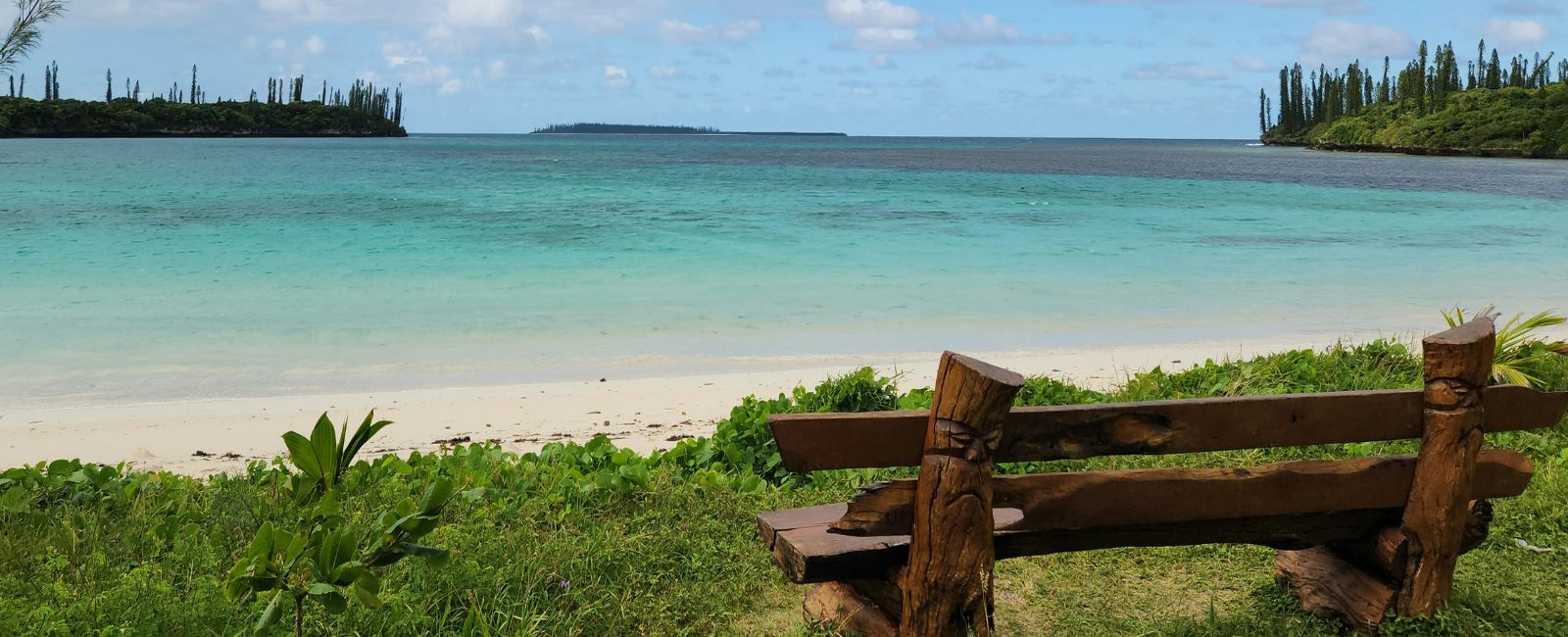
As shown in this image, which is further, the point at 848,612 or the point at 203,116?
the point at 203,116

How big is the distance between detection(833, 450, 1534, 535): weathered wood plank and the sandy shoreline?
4245mm

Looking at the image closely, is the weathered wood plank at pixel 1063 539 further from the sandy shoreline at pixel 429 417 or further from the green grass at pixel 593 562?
the sandy shoreline at pixel 429 417

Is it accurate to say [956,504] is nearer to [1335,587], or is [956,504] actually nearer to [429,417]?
[1335,587]

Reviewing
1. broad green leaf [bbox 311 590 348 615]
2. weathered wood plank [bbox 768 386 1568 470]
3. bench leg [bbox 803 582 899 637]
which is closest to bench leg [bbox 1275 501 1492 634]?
weathered wood plank [bbox 768 386 1568 470]

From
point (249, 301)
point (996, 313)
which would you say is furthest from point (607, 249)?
point (996, 313)

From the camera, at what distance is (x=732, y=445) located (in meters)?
6.16

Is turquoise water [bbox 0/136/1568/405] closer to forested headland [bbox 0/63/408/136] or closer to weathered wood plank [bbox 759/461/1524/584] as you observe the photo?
weathered wood plank [bbox 759/461/1524/584]

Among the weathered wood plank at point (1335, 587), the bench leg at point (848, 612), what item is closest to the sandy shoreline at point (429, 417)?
the bench leg at point (848, 612)

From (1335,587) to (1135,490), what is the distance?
53.9 inches

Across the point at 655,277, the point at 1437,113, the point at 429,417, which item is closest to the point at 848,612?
the point at 429,417

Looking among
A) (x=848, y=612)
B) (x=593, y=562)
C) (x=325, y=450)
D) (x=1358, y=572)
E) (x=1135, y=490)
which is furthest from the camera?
(x=593, y=562)

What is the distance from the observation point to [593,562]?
4.39 m

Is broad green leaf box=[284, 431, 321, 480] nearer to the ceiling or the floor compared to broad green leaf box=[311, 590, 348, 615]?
nearer to the ceiling

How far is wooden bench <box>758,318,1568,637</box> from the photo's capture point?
9.69ft
